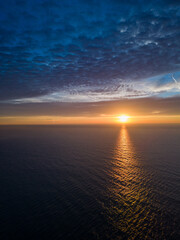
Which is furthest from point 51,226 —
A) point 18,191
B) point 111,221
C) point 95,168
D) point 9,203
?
point 95,168

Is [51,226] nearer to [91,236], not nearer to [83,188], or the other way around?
[91,236]

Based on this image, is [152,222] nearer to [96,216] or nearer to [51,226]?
[96,216]

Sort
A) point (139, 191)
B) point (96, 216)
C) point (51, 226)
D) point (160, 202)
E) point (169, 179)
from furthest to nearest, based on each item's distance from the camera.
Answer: point (169, 179) < point (139, 191) < point (160, 202) < point (96, 216) < point (51, 226)

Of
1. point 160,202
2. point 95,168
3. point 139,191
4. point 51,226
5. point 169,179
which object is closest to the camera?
point 51,226

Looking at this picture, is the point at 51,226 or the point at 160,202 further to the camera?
the point at 160,202

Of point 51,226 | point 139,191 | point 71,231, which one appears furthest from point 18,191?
point 139,191

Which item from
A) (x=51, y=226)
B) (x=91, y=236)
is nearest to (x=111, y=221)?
(x=91, y=236)

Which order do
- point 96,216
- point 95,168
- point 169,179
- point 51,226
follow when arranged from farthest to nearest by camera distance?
point 95,168, point 169,179, point 96,216, point 51,226

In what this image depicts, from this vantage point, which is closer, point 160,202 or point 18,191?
point 160,202

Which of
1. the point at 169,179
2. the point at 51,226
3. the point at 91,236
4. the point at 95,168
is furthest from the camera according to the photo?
the point at 95,168
